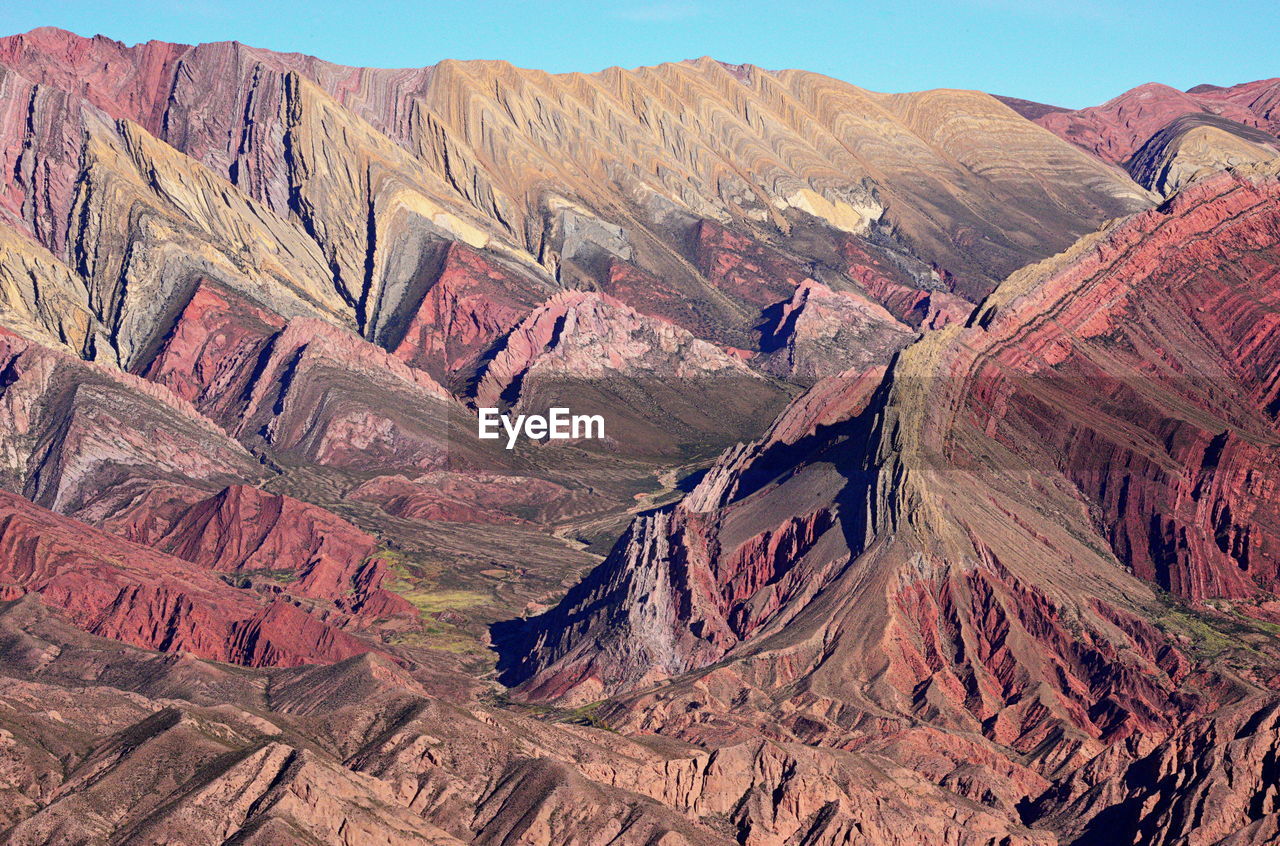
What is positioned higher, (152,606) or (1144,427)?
(1144,427)

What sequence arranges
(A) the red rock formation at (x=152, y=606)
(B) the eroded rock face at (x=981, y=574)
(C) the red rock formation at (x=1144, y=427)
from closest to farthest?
(B) the eroded rock face at (x=981, y=574)
(A) the red rock formation at (x=152, y=606)
(C) the red rock formation at (x=1144, y=427)

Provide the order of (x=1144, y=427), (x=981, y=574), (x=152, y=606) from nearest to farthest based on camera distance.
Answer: (x=981, y=574) < (x=152, y=606) < (x=1144, y=427)

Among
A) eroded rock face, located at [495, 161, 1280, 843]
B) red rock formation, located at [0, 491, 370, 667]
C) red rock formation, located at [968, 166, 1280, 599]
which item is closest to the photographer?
eroded rock face, located at [495, 161, 1280, 843]

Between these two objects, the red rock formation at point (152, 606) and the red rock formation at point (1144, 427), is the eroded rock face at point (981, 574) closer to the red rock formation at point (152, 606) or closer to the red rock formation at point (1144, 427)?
the red rock formation at point (1144, 427)

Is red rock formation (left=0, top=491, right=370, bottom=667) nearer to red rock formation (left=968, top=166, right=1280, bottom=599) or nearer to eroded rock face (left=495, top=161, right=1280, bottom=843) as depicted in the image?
eroded rock face (left=495, top=161, right=1280, bottom=843)

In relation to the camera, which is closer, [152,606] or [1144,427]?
[152,606]

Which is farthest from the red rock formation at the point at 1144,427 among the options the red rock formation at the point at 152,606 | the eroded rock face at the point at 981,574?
the red rock formation at the point at 152,606

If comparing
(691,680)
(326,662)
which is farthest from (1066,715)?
(326,662)

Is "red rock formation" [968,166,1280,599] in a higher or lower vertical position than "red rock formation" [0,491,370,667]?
higher

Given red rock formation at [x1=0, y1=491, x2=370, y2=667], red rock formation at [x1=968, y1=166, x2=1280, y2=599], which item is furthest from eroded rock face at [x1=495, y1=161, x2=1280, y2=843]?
red rock formation at [x1=0, y1=491, x2=370, y2=667]

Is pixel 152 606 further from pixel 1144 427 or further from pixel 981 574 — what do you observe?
pixel 1144 427

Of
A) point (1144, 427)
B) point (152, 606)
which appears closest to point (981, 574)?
point (1144, 427)
